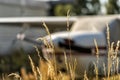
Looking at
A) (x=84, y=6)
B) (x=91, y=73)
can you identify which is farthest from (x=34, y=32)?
(x=84, y=6)

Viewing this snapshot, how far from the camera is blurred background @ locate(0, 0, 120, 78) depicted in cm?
1392

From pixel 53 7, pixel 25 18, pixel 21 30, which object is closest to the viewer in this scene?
pixel 25 18

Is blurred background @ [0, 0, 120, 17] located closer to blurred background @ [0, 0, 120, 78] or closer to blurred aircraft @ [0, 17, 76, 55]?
blurred background @ [0, 0, 120, 78]

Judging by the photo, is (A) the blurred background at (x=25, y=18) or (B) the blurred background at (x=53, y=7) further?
(B) the blurred background at (x=53, y=7)

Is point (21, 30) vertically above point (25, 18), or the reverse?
point (25, 18)

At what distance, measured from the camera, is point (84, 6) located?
40000mm

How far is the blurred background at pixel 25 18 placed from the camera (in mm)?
13916

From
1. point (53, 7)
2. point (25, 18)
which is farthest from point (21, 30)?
point (53, 7)

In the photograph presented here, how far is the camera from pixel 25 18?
1530cm

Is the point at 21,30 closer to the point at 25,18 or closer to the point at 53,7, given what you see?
the point at 25,18

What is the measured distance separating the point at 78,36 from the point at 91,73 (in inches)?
276

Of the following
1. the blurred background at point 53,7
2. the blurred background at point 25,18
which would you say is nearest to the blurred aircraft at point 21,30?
the blurred background at point 25,18

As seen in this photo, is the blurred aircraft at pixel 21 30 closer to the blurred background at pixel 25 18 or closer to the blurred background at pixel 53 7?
the blurred background at pixel 25 18

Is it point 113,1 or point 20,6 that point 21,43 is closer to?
point 20,6
